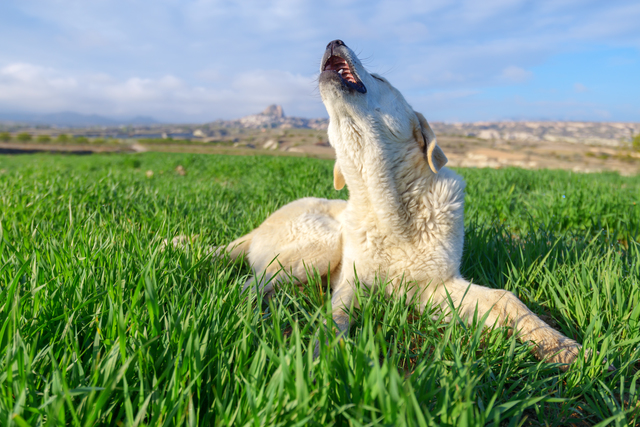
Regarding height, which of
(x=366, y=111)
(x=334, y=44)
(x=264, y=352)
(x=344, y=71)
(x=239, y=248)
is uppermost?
(x=334, y=44)

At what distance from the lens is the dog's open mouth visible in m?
2.23

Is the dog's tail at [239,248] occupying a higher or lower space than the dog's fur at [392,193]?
lower

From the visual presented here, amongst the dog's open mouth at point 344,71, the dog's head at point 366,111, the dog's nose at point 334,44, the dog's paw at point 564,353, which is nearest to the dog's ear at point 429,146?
the dog's head at point 366,111

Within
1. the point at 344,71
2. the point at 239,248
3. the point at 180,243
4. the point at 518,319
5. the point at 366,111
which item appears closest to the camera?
the point at 518,319

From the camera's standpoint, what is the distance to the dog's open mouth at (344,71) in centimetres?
223

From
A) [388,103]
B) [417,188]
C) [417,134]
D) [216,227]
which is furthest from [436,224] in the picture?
[216,227]

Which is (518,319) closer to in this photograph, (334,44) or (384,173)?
(384,173)

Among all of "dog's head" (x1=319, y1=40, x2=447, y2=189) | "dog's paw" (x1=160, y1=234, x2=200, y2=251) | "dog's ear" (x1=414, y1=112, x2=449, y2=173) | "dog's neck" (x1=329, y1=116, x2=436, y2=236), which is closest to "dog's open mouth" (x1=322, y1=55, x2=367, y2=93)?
"dog's head" (x1=319, y1=40, x2=447, y2=189)

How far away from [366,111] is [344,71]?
379 mm

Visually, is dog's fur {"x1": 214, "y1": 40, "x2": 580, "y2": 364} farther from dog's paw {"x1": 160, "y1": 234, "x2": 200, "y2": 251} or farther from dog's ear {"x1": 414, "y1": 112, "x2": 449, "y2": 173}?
dog's paw {"x1": 160, "y1": 234, "x2": 200, "y2": 251}

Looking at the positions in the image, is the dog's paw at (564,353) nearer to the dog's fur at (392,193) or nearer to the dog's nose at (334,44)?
the dog's fur at (392,193)

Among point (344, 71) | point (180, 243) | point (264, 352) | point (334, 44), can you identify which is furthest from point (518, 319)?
point (180, 243)

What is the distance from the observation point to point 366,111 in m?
2.22

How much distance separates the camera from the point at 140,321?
1.41 meters
